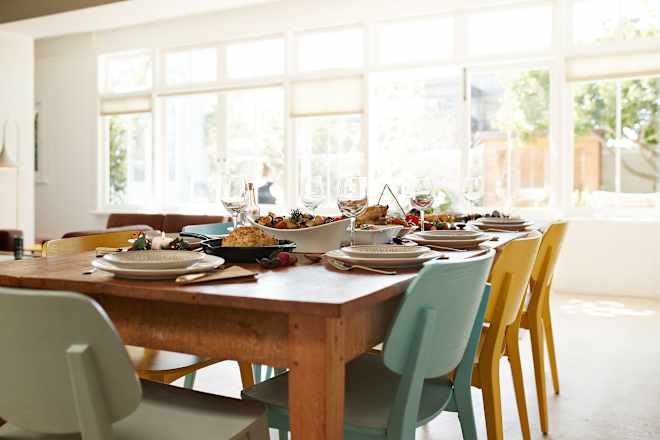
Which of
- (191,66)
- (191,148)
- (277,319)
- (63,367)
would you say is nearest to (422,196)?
(277,319)

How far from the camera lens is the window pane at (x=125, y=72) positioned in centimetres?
806

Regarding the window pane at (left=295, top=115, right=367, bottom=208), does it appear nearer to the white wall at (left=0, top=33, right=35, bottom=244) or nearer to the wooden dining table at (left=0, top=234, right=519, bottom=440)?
the white wall at (left=0, top=33, right=35, bottom=244)

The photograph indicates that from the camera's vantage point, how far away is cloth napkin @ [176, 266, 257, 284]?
126cm

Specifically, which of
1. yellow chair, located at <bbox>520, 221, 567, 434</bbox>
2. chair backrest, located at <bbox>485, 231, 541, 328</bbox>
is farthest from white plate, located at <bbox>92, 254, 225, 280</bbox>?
yellow chair, located at <bbox>520, 221, 567, 434</bbox>

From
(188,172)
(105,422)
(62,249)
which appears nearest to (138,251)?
(105,422)

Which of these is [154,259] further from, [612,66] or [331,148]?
[331,148]

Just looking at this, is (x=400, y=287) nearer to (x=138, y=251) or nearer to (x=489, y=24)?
(x=138, y=251)

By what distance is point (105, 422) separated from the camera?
105 centimetres

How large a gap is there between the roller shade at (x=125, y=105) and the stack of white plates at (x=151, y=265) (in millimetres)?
6917

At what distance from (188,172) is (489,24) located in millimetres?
3874

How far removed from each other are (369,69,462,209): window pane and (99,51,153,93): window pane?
10.2 feet

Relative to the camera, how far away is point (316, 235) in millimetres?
1821

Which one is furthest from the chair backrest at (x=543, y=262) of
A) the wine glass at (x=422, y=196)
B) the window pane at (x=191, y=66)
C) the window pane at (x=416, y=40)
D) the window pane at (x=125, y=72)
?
the window pane at (x=125, y=72)

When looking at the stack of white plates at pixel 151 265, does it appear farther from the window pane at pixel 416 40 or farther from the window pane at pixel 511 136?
the window pane at pixel 416 40
